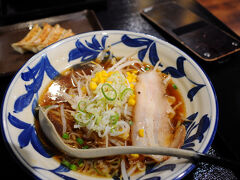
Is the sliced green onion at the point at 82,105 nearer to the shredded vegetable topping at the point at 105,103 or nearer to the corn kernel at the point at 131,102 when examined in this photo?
the shredded vegetable topping at the point at 105,103

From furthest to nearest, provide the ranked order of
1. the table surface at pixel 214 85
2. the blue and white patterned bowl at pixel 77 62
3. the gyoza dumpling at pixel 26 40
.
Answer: the gyoza dumpling at pixel 26 40, the table surface at pixel 214 85, the blue and white patterned bowl at pixel 77 62

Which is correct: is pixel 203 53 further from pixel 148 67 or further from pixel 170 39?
pixel 148 67

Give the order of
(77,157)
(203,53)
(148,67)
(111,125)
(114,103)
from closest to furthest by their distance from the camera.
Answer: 1. (77,157)
2. (111,125)
3. (114,103)
4. (148,67)
5. (203,53)

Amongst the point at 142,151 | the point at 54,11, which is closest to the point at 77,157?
the point at 142,151

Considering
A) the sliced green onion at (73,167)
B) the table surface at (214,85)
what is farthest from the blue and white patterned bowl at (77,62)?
the table surface at (214,85)

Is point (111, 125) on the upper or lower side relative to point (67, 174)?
upper

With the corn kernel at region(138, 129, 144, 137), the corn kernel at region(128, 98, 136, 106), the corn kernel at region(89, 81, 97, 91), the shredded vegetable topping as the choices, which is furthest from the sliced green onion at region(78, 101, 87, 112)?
the corn kernel at region(138, 129, 144, 137)

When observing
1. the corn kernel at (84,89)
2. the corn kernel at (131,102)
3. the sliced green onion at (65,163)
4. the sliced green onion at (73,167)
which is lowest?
the sliced green onion at (73,167)

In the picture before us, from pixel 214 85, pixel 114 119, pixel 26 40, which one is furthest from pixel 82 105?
pixel 214 85
